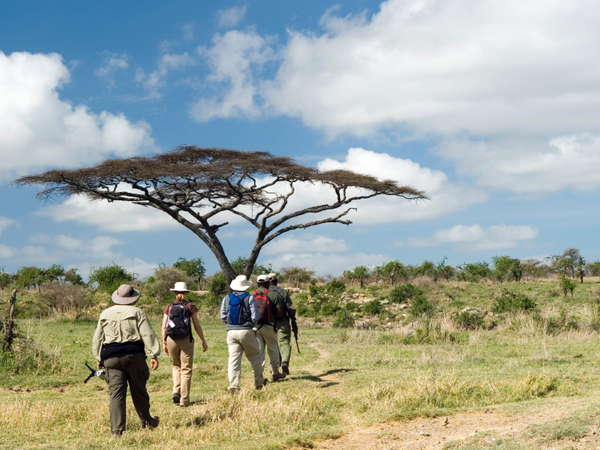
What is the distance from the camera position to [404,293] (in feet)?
94.7

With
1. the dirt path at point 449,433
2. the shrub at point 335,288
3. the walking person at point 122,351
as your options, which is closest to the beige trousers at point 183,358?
the walking person at point 122,351

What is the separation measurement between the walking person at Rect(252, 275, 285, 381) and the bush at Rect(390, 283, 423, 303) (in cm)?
1875

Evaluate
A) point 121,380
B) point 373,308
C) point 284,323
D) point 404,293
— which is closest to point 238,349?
point 284,323

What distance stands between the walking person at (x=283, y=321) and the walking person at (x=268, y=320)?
0.08 m

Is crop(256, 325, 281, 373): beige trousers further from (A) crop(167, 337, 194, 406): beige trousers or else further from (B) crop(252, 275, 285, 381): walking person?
(A) crop(167, 337, 194, 406): beige trousers

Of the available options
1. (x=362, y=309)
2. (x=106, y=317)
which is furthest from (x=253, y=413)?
(x=362, y=309)

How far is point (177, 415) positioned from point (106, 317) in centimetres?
169

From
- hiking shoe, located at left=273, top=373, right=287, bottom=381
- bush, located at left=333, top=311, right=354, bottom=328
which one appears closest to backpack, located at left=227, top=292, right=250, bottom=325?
hiking shoe, located at left=273, top=373, right=287, bottom=381

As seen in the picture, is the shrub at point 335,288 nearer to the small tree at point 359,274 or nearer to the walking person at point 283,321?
the small tree at point 359,274

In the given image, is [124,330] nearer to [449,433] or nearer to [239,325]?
[239,325]

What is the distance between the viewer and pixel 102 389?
1056 centimetres

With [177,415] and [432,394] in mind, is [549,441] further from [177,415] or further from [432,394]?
[177,415]

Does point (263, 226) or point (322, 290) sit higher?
point (263, 226)

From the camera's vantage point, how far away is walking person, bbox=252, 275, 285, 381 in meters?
9.94
